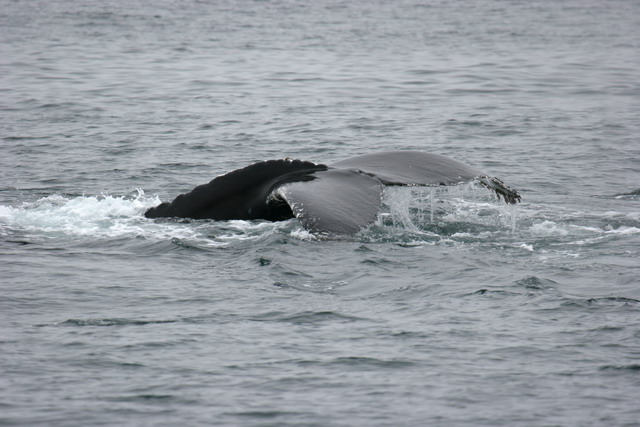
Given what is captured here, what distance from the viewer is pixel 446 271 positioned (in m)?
8.23

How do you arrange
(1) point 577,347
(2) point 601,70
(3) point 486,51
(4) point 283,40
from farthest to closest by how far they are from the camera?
1. (4) point 283,40
2. (3) point 486,51
3. (2) point 601,70
4. (1) point 577,347

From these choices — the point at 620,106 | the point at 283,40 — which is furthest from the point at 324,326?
the point at 283,40

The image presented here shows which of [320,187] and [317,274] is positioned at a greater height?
[320,187]

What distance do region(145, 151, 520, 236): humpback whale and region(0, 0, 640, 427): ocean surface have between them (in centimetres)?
18

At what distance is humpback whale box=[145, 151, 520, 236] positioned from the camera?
818 cm

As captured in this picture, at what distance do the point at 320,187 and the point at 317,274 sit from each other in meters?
0.75

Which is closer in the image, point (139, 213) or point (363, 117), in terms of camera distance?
point (139, 213)

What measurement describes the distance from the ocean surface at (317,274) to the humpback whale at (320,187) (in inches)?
7.2

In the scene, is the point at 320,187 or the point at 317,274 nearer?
the point at 317,274

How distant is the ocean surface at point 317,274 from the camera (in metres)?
6.03

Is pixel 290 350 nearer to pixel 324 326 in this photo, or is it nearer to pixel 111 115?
pixel 324 326

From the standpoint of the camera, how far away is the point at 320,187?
8.48 meters

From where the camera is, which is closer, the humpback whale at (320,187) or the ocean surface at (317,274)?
the ocean surface at (317,274)

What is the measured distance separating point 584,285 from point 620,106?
1169cm
